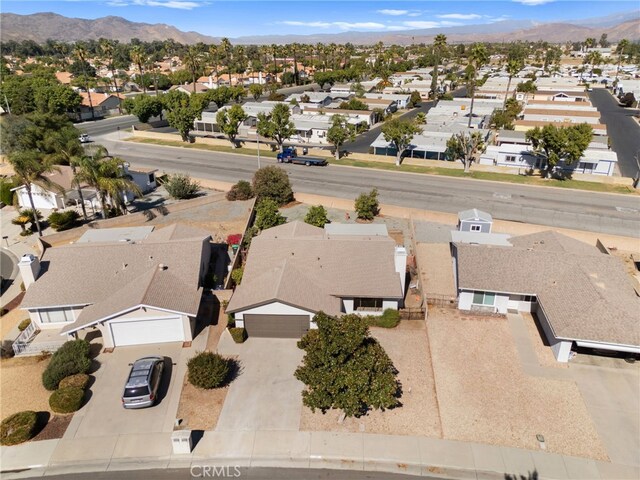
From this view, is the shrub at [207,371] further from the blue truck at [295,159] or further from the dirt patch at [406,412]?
the blue truck at [295,159]

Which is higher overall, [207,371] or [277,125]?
[277,125]

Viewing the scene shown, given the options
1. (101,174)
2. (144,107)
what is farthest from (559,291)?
(144,107)

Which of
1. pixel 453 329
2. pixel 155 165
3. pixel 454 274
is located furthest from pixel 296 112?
pixel 453 329

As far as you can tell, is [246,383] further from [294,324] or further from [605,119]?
[605,119]

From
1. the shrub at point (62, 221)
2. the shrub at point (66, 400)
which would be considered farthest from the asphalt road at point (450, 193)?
the shrub at point (66, 400)

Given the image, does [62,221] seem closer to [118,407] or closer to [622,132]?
[118,407]

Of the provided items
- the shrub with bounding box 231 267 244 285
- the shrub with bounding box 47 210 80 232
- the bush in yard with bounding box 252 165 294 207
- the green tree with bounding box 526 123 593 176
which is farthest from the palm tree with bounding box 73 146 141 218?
the green tree with bounding box 526 123 593 176
